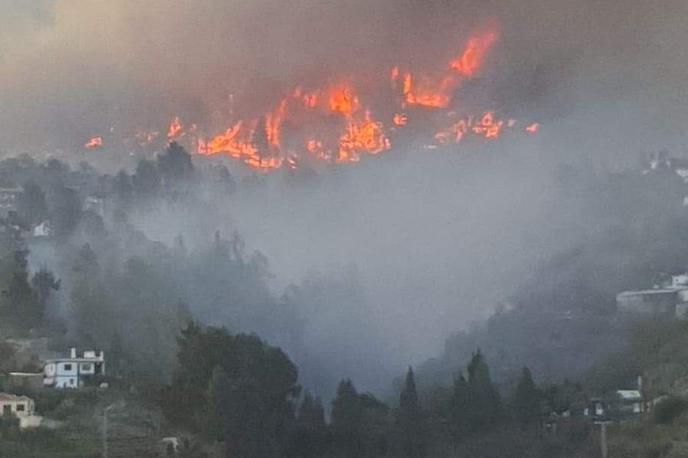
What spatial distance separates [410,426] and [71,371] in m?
5.00

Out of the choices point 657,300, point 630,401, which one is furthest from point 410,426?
point 657,300

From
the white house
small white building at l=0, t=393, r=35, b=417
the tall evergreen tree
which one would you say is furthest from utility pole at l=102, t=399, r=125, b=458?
the tall evergreen tree

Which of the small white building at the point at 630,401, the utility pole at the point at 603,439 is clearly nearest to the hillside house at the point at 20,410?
the utility pole at the point at 603,439

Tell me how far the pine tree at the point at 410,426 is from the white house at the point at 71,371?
14.8 ft

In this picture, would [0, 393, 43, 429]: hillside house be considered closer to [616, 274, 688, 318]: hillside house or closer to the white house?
the white house

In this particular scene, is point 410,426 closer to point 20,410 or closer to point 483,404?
point 483,404

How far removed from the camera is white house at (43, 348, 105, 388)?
53.4ft

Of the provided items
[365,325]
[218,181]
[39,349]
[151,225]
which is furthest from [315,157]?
[39,349]

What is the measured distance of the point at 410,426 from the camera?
14.2 metres

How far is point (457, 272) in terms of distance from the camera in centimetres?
2123

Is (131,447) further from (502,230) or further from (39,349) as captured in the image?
(502,230)

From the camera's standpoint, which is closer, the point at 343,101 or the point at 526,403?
the point at 526,403

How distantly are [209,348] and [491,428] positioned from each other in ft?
11.9

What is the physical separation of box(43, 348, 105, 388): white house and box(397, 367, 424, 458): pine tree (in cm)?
450
